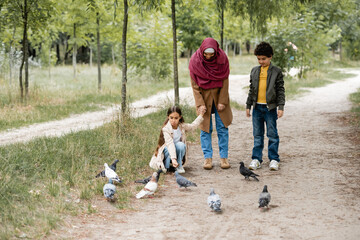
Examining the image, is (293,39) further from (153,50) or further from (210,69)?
(210,69)

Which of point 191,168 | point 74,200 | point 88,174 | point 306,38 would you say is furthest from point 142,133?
point 306,38

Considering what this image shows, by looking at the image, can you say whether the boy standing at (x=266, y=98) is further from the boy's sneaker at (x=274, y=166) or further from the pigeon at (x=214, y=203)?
the pigeon at (x=214, y=203)

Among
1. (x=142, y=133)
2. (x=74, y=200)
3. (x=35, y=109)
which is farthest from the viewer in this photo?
(x=35, y=109)

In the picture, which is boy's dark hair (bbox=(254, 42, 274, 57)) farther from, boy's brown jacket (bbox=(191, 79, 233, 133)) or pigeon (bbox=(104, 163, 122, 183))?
pigeon (bbox=(104, 163, 122, 183))

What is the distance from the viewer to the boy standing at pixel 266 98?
641 cm

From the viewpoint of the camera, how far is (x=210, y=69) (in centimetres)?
650

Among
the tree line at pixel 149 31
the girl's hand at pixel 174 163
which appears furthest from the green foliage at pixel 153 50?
the girl's hand at pixel 174 163

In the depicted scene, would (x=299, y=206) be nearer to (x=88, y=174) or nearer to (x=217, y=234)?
(x=217, y=234)

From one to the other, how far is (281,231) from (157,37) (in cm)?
1870

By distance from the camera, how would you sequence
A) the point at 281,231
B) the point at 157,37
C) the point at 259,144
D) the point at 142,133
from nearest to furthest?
the point at 281,231, the point at 259,144, the point at 142,133, the point at 157,37

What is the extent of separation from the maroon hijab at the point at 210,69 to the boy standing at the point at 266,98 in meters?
0.49

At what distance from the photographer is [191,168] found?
6891mm

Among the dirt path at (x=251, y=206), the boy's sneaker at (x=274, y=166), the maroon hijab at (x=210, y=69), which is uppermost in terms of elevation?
the maroon hijab at (x=210, y=69)

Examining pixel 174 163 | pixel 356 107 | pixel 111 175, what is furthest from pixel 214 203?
pixel 356 107
